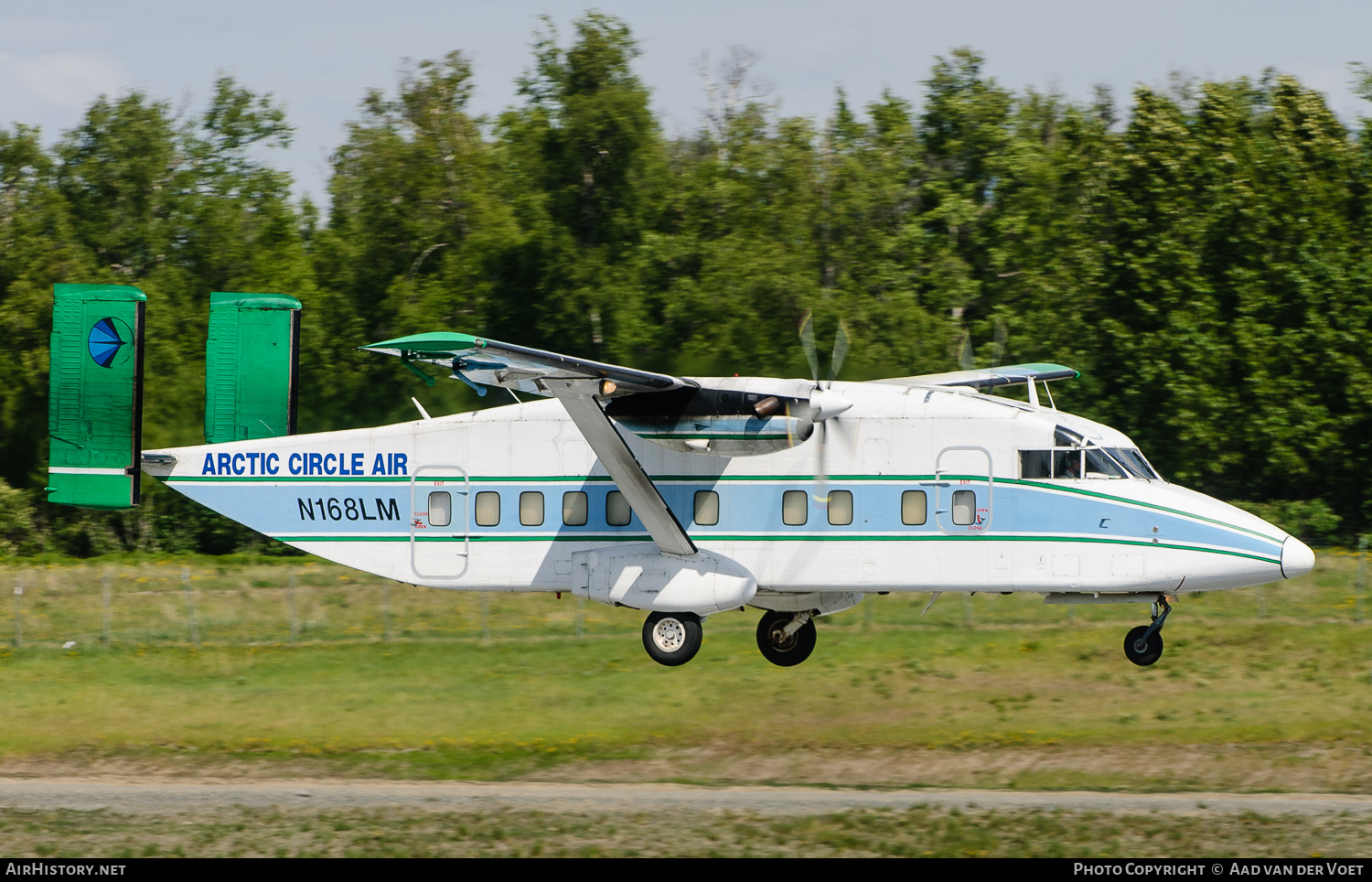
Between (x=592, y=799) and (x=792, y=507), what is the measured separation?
21.4ft

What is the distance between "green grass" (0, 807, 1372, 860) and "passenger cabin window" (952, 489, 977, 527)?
15.8 ft

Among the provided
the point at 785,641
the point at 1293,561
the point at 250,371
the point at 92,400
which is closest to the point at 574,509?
the point at 785,641

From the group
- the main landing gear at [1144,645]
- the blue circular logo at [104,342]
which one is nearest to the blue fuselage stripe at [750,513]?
the main landing gear at [1144,645]

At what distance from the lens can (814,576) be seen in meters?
20.5

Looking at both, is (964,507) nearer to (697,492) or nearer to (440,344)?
(697,492)

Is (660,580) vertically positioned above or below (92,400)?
below

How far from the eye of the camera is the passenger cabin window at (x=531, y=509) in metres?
21.2

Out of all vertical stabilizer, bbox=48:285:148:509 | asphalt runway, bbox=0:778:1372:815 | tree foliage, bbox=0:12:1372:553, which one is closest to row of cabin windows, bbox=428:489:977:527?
vertical stabilizer, bbox=48:285:148:509

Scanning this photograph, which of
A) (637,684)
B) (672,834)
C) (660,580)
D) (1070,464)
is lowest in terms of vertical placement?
(672,834)

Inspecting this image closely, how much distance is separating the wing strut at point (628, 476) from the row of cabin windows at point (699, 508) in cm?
44

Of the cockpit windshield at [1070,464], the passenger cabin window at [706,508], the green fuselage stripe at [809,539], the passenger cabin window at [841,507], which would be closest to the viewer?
the green fuselage stripe at [809,539]

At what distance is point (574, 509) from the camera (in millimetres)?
21141

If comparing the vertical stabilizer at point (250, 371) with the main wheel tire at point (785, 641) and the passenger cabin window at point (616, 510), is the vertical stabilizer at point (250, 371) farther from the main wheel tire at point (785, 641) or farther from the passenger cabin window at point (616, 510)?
the main wheel tire at point (785, 641)

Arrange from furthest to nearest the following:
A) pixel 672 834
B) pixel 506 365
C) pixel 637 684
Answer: pixel 637 684 → pixel 672 834 → pixel 506 365
